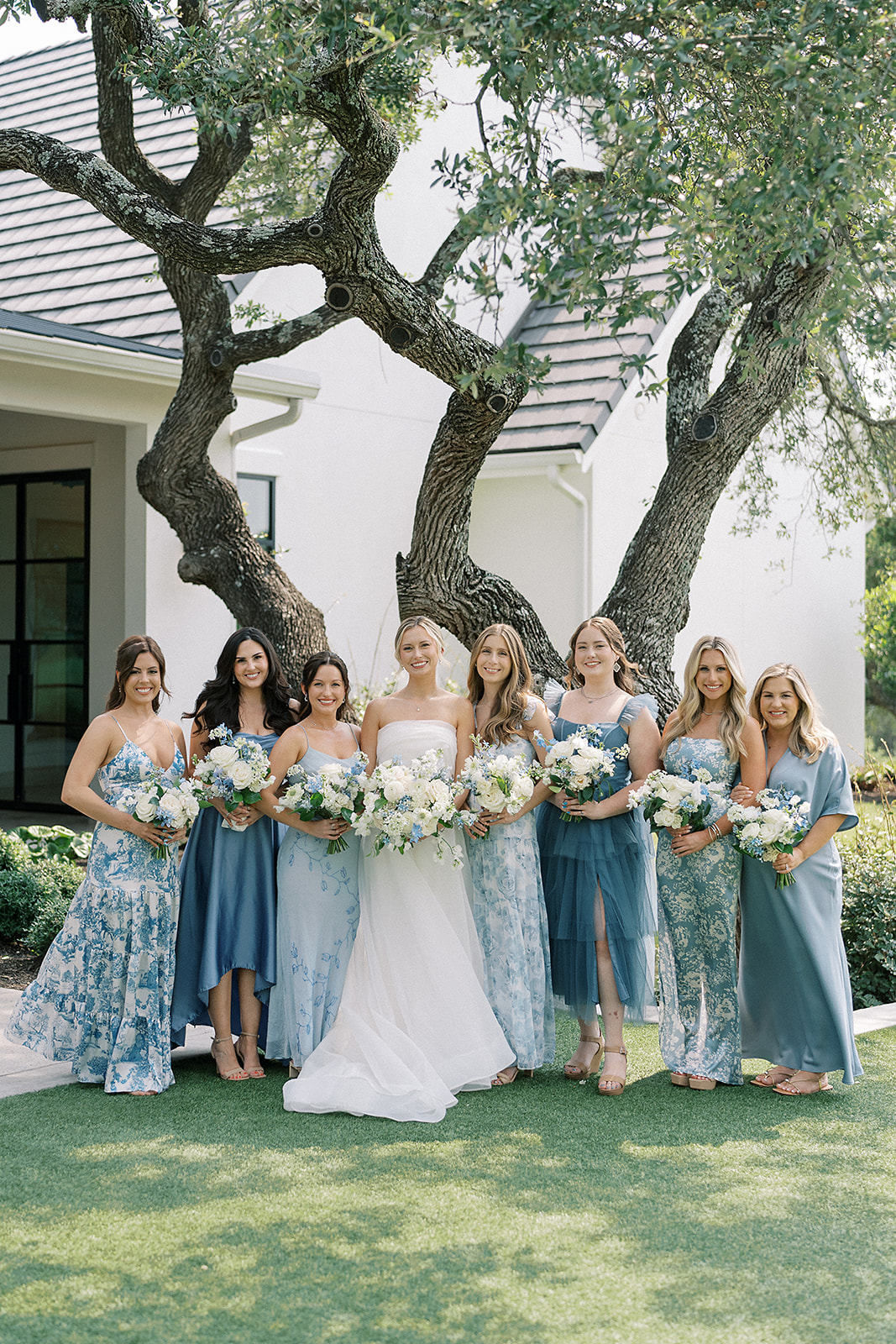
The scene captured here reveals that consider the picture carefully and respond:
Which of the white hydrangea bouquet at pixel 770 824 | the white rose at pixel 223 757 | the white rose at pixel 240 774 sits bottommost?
the white hydrangea bouquet at pixel 770 824

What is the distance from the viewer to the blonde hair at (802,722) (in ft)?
19.8

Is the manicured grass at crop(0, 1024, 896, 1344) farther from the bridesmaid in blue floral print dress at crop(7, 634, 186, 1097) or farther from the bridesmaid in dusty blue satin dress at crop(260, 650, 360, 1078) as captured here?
the bridesmaid in dusty blue satin dress at crop(260, 650, 360, 1078)

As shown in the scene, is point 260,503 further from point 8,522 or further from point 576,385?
point 576,385

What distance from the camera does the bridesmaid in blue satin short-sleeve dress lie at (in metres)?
6.14

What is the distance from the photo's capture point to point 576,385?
47.1 feet

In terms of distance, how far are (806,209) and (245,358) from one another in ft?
15.0

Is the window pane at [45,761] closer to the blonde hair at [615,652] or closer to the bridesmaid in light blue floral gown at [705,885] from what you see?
the blonde hair at [615,652]

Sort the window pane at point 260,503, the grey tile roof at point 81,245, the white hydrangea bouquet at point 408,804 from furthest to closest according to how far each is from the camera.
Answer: the window pane at point 260,503 < the grey tile roof at point 81,245 < the white hydrangea bouquet at point 408,804

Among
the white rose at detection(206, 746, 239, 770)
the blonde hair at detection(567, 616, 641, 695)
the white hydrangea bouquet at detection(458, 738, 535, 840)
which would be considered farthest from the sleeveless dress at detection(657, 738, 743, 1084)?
the white rose at detection(206, 746, 239, 770)

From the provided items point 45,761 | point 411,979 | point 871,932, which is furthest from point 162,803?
point 45,761

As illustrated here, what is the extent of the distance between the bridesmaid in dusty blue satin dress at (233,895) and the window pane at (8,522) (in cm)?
796

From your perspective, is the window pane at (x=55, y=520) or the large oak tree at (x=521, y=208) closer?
the large oak tree at (x=521, y=208)

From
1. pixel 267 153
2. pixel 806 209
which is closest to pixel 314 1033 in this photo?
pixel 806 209

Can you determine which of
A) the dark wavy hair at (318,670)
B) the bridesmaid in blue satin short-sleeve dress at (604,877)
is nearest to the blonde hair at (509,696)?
the bridesmaid in blue satin short-sleeve dress at (604,877)
